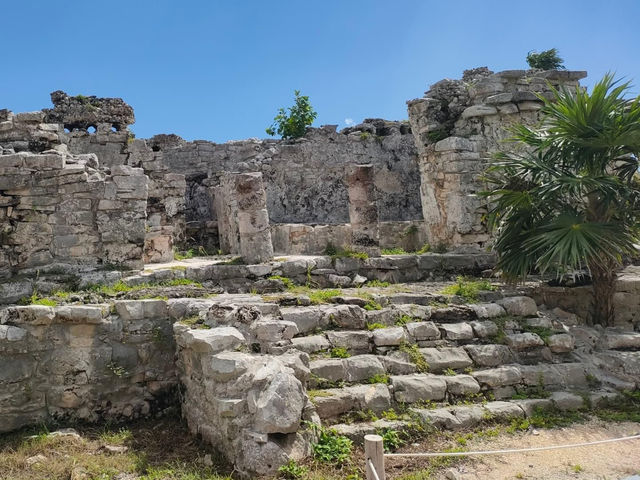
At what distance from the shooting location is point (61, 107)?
606 inches

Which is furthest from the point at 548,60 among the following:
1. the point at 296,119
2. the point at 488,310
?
the point at 488,310

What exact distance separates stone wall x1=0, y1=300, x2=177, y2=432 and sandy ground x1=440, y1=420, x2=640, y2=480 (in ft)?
11.2

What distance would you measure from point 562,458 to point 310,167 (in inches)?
492

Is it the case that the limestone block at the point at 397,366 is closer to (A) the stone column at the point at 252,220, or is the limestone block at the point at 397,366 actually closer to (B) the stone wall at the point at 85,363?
(B) the stone wall at the point at 85,363

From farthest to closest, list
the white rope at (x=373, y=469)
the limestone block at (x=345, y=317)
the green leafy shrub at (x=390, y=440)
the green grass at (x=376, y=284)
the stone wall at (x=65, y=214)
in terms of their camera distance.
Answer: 1. the green grass at (x=376, y=284)
2. the stone wall at (x=65, y=214)
3. the limestone block at (x=345, y=317)
4. the green leafy shrub at (x=390, y=440)
5. the white rope at (x=373, y=469)

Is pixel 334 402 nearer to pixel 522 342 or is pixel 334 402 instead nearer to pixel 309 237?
pixel 522 342

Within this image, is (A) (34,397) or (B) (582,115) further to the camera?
(B) (582,115)

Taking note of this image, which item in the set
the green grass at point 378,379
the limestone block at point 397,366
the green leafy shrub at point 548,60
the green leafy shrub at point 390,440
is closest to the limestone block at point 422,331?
the limestone block at point 397,366

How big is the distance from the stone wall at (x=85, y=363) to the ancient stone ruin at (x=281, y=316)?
0.05ft

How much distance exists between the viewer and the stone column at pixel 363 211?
28.8ft

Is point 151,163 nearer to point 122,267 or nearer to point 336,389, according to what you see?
point 122,267

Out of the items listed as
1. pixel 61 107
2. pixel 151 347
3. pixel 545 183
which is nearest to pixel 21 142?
pixel 151 347

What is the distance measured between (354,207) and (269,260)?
1863 millimetres

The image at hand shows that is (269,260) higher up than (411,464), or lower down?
higher up
